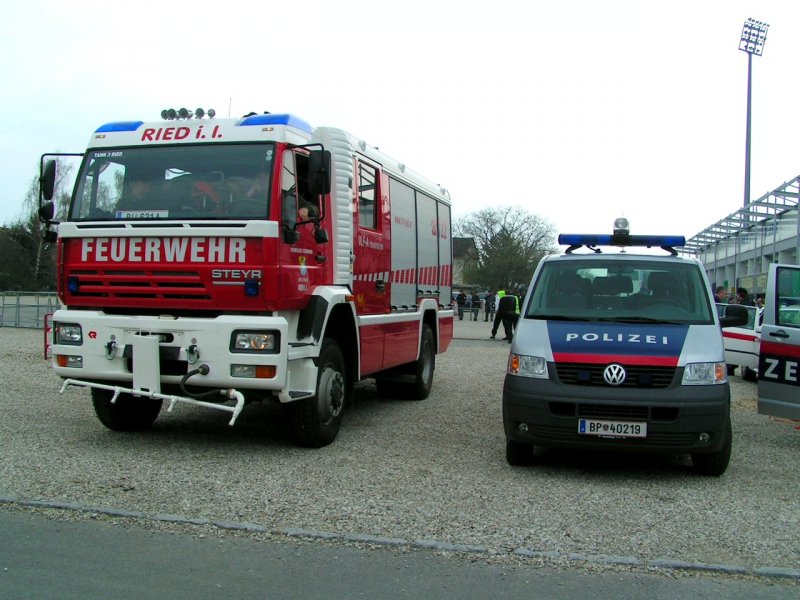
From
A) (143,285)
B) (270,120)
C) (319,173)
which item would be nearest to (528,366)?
(319,173)

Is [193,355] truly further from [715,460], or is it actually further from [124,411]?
[715,460]

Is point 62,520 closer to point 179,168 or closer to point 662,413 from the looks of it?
point 179,168

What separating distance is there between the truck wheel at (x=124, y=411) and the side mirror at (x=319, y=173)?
2938 millimetres

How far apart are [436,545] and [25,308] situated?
24.3 m

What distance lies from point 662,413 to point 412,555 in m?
2.69

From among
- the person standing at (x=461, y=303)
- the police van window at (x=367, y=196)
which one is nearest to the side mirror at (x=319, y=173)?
the police van window at (x=367, y=196)

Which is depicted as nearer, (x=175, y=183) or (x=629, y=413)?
(x=629, y=413)

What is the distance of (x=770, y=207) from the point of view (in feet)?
78.9

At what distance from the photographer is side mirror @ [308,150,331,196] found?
7.11 m

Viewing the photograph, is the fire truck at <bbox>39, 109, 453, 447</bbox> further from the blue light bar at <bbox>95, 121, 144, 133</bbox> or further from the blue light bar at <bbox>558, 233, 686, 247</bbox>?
the blue light bar at <bbox>558, 233, 686, 247</bbox>

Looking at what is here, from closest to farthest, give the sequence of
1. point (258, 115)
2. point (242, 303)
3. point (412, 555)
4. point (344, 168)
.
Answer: point (412, 555), point (242, 303), point (258, 115), point (344, 168)

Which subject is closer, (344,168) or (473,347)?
(344,168)

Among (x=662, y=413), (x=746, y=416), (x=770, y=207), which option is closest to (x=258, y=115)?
(x=662, y=413)

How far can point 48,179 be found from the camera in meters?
7.80
